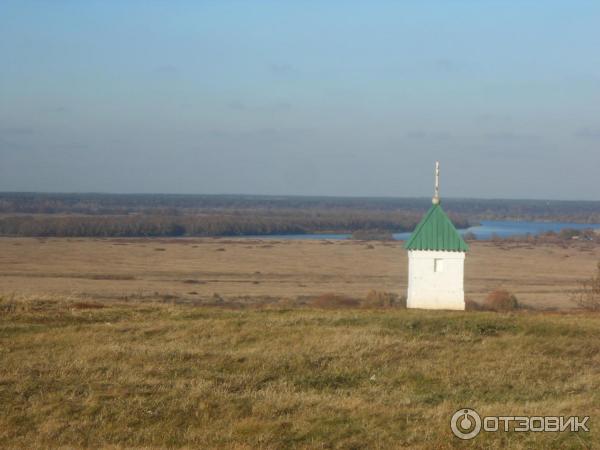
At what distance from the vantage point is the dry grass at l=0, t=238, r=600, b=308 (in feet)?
160

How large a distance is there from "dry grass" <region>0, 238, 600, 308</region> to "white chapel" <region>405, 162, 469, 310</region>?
22.9 meters

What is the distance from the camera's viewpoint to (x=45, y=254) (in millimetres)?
78812

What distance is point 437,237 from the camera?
1928cm

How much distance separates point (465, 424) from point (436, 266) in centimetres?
941

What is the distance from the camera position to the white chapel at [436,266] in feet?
62.8

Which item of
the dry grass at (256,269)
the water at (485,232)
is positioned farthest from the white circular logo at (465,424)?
the water at (485,232)

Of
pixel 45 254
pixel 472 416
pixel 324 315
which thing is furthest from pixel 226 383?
pixel 45 254

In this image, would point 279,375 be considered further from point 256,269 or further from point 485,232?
point 485,232

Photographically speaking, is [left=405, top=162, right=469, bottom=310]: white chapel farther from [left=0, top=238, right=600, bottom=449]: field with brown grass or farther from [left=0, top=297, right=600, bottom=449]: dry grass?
[left=0, top=238, right=600, bottom=449]: field with brown grass

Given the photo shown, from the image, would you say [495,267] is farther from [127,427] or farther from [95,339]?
[127,427]

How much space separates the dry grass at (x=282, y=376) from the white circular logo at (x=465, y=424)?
128mm

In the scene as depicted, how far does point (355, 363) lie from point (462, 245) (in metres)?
6.32

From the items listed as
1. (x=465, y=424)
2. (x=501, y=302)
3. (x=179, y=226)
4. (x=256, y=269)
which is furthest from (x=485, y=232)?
(x=465, y=424)

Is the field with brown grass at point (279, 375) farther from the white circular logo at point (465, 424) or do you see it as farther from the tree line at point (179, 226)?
the tree line at point (179, 226)
